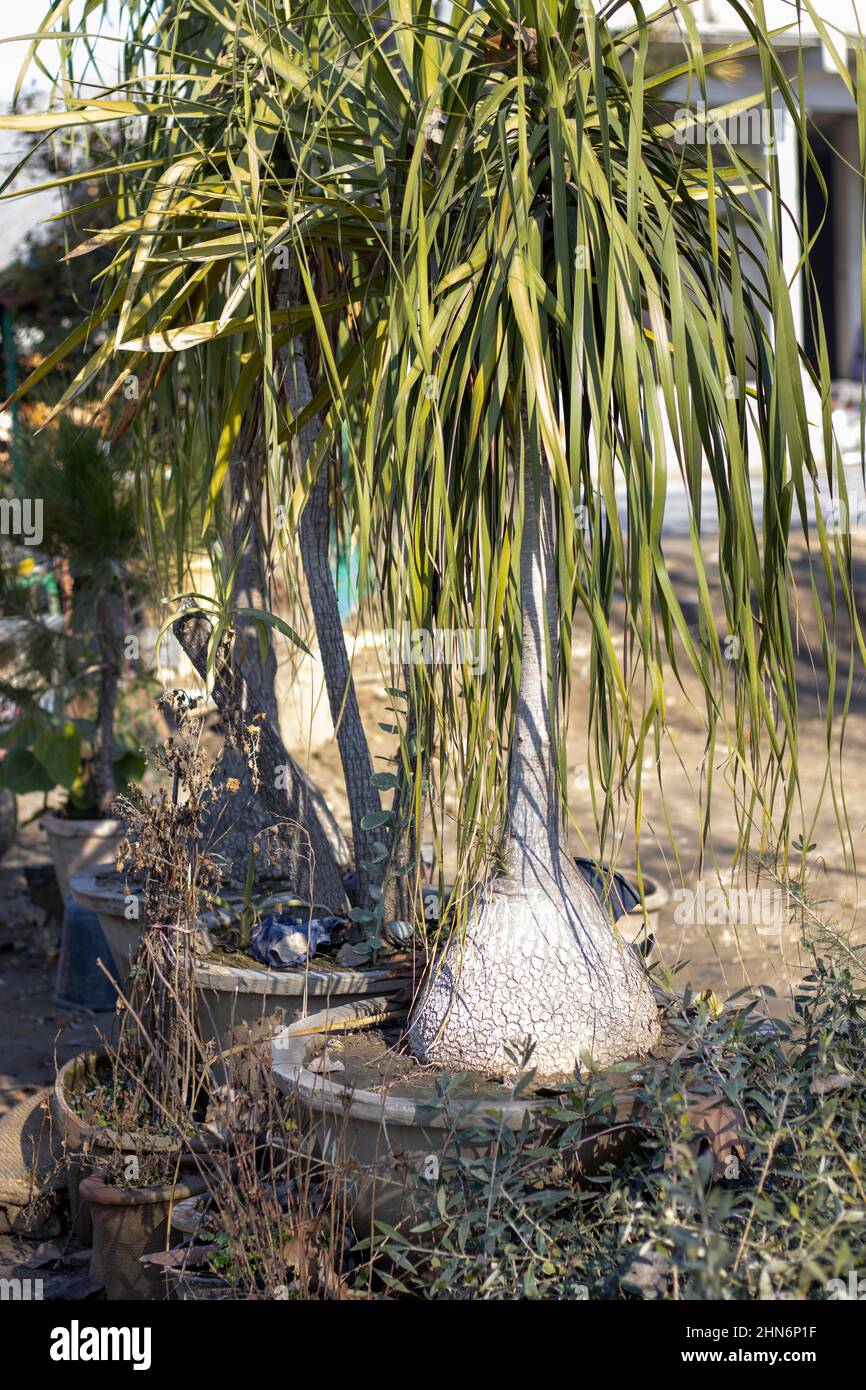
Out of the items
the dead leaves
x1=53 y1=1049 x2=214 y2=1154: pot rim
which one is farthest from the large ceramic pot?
the dead leaves

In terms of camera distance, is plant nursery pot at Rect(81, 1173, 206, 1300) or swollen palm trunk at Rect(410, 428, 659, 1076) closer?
swollen palm trunk at Rect(410, 428, 659, 1076)

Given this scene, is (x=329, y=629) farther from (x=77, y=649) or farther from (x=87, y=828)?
(x=77, y=649)

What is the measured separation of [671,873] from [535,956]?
1.98 m

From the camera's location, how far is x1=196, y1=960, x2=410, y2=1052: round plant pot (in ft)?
7.61

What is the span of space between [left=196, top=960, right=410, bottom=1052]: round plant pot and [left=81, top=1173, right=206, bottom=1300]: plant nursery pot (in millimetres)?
297

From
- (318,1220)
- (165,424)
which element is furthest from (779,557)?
(165,424)

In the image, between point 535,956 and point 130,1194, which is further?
point 130,1194

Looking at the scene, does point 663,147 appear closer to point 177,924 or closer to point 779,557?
point 779,557

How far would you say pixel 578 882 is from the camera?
2.07 metres

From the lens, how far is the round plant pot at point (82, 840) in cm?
410

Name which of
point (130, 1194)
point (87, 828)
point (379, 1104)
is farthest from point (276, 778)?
point (87, 828)

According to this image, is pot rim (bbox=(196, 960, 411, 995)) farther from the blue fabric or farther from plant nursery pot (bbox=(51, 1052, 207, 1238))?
plant nursery pot (bbox=(51, 1052, 207, 1238))

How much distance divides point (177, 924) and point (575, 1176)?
34.6 inches

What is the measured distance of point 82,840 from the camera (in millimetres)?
4109
